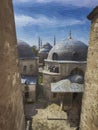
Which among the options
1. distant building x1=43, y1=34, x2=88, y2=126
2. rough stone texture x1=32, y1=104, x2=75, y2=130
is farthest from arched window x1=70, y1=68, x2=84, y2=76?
rough stone texture x1=32, y1=104, x2=75, y2=130

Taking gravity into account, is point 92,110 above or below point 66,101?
above

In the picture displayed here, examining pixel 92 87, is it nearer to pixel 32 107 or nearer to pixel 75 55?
pixel 32 107

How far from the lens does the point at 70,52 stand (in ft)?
80.5

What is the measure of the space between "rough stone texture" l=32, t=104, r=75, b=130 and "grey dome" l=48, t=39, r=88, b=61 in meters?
7.05

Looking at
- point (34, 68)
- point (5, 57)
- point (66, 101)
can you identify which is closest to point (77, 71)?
point (66, 101)

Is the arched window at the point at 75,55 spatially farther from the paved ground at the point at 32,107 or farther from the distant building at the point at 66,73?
the paved ground at the point at 32,107

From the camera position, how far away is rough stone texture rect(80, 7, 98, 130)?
24.3ft

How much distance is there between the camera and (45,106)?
69.8 feet

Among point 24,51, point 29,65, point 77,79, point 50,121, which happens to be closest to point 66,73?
point 77,79

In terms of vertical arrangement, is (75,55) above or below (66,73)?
above

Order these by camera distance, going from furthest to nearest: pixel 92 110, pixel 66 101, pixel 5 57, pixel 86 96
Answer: pixel 66 101 → pixel 86 96 → pixel 92 110 → pixel 5 57

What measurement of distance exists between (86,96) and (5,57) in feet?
15.1

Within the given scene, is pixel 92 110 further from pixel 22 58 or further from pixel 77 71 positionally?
pixel 22 58

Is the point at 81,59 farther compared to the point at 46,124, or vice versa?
the point at 81,59
